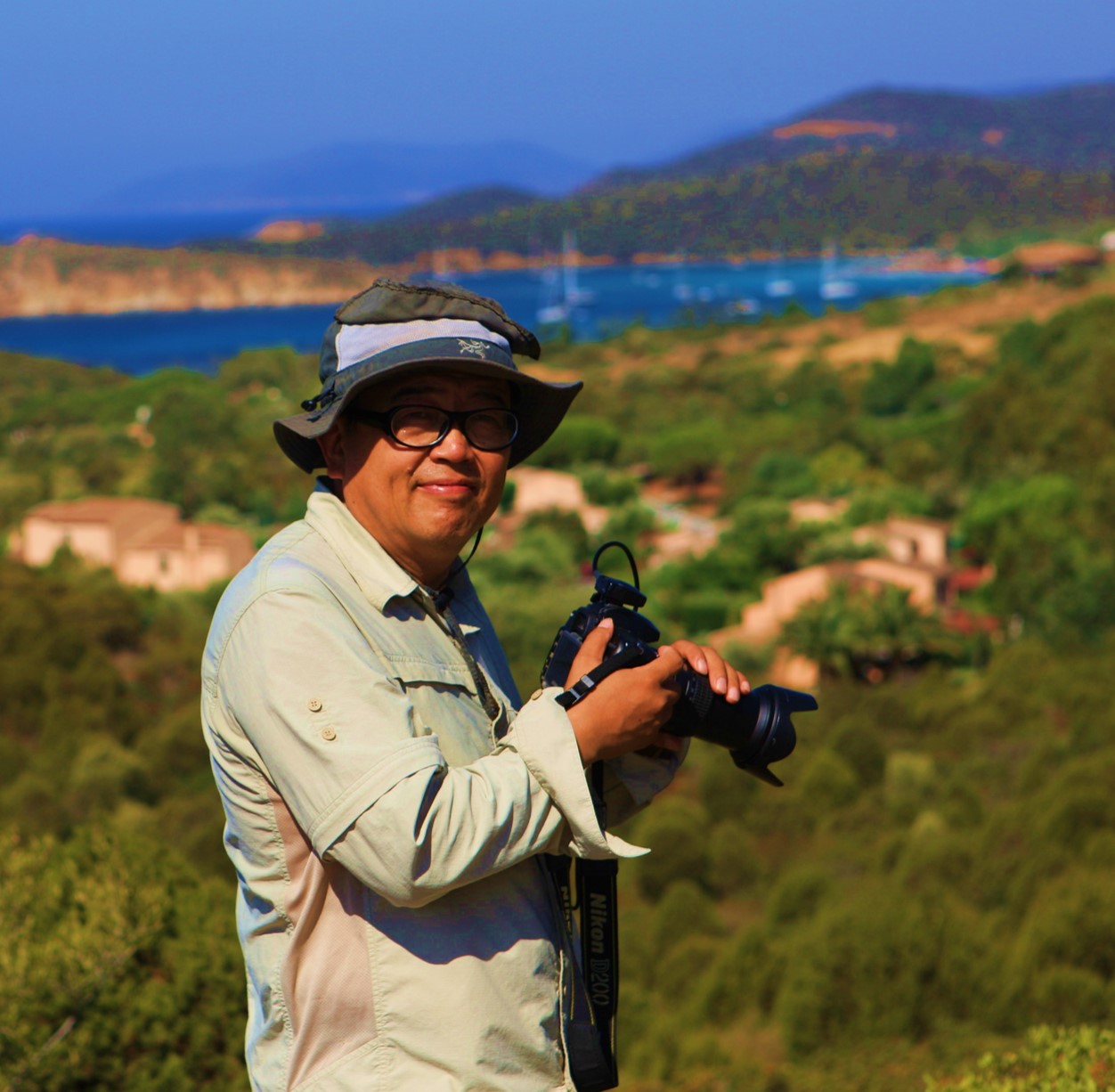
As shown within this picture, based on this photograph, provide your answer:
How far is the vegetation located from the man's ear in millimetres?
1955

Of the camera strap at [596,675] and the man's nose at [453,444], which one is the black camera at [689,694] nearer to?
the camera strap at [596,675]

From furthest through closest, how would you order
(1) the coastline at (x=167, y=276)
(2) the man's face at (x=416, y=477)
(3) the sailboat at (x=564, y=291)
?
(1) the coastline at (x=167, y=276), (3) the sailboat at (x=564, y=291), (2) the man's face at (x=416, y=477)

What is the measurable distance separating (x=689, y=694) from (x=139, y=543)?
42.5 m

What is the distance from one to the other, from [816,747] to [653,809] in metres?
2.92

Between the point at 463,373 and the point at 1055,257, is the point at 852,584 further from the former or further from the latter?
the point at 1055,257

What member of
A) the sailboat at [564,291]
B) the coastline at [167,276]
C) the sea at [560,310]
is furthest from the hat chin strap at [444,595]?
the coastline at [167,276]

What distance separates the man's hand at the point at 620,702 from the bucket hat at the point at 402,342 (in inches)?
13.6

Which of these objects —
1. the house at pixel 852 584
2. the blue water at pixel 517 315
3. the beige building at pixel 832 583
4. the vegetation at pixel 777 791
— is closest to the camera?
the vegetation at pixel 777 791

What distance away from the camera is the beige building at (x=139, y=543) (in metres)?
41.9

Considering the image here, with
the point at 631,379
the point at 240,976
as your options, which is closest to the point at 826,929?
the point at 240,976

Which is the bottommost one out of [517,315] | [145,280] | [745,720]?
[517,315]

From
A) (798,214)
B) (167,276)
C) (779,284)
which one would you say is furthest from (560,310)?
(798,214)

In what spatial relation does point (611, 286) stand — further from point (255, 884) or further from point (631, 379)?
point (255, 884)

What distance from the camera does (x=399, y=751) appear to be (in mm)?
1587
